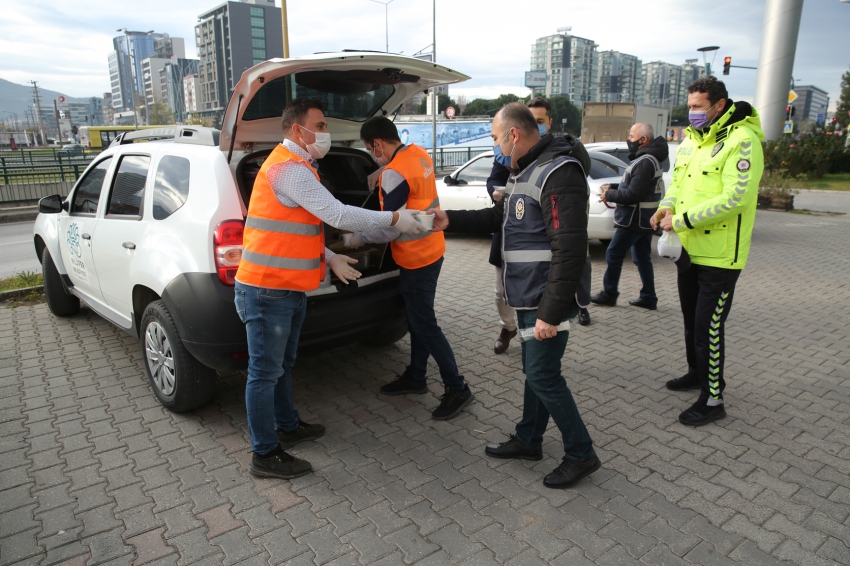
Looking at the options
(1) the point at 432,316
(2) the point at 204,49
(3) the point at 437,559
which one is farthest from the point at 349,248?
(2) the point at 204,49

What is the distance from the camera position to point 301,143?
9.71ft

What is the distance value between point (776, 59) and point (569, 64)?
10167cm

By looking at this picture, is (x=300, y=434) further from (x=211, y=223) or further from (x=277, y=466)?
(x=211, y=223)

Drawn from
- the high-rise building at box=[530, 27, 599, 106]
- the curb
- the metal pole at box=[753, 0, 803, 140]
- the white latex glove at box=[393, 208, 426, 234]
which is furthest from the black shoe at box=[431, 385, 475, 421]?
the high-rise building at box=[530, 27, 599, 106]

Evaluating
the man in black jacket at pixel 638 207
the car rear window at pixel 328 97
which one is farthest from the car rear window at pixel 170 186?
the man in black jacket at pixel 638 207

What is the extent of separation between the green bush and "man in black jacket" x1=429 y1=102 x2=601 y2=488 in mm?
23071

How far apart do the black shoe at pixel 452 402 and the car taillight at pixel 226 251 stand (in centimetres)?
153

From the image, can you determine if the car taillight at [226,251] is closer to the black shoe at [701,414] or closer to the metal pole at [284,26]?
the black shoe at [701,414]

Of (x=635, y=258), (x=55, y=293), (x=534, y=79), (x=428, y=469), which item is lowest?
(x=428, y=469)

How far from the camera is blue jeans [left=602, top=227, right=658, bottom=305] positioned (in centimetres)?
592

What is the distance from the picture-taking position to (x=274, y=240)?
112 inches

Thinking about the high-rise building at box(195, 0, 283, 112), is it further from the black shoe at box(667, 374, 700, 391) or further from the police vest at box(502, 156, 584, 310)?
the police vest at box(502, 156, 584, 310)

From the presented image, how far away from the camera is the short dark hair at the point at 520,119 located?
2787 millimetres

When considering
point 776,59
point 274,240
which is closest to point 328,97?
point 274,240
